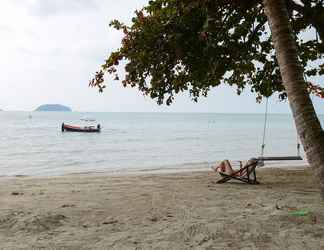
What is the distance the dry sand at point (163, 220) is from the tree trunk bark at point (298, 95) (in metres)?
1.24

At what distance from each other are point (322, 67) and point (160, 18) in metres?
6.71

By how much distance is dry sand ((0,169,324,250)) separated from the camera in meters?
5.06

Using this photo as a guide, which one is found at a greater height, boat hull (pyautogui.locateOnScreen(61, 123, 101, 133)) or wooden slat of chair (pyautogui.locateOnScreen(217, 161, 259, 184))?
boat hull (pyautogui.locateOnScreen(61, 123, 101, 133))

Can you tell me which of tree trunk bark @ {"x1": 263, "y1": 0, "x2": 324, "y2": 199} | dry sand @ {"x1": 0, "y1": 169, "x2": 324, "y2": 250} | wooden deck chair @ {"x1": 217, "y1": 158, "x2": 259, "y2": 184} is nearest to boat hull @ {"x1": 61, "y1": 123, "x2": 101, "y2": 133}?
wooden deck chair @ {"x1": 217, "y1": 158, "x2": 259, "y2": 184}

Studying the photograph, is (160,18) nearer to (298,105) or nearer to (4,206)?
(298,105)

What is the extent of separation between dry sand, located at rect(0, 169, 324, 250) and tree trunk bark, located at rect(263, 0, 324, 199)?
48.8 inches

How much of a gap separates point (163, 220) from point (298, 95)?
305 cm

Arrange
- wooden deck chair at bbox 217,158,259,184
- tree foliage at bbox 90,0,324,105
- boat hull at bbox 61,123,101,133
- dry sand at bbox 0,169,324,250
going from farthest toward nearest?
boat hull at bbox 61,123,101,133
wooden deck chair at bbox 217,158,259,184
tree foliage at bbox 90,0,324,105
dry sand at bbox 0,169,324,250

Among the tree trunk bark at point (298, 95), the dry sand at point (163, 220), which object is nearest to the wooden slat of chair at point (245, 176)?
the dry sand at point (163, 220)

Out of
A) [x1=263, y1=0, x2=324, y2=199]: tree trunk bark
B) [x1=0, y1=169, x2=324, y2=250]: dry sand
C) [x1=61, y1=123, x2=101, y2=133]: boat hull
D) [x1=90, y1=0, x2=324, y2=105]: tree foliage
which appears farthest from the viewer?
[x1=61, y1=123, x2=101, y2=133]: boat hull

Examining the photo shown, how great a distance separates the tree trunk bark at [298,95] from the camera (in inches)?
190

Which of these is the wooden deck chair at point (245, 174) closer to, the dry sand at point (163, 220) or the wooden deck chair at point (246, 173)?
the wooden deck chair at point (246, 173)

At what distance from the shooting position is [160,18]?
335 inches

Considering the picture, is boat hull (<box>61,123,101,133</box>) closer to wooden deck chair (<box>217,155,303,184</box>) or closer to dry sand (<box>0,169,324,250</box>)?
wooden deck chair (<box>217,155,303,184</box>)
